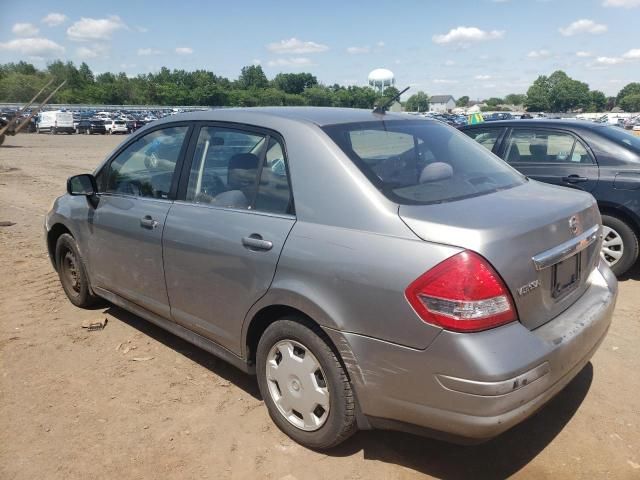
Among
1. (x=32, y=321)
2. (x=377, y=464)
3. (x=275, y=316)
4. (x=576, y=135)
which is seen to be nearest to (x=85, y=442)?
(x=275, y=316)

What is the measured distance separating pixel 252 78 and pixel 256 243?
467ft

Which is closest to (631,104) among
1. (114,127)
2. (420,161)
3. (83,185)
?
(114,127)

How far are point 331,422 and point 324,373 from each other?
0.88 ft

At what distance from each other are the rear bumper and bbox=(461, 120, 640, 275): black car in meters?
3.28

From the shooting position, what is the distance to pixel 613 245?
17.9 ft

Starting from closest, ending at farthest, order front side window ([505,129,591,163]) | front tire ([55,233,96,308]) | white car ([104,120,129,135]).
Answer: front tire ([55,233,96,308])
front side window ([505,129,591,163])
white car ([104,120,129,135])

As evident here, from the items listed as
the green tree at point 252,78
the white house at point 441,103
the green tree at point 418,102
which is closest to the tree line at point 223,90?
the green tree at point 252,78

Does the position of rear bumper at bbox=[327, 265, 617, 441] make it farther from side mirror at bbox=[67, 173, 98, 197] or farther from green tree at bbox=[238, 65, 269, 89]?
green tree at bbox=[238, 65, 269, 89]

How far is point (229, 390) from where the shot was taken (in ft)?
11.3

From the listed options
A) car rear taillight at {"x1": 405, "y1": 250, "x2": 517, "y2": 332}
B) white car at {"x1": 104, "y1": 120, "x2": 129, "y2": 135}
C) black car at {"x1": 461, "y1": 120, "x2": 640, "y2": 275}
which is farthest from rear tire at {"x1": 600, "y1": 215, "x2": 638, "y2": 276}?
white car at {"x1": 104, "y1": 120, "x2": 129, "y2": 135}

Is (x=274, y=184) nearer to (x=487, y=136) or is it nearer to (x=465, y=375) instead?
(x=465, y=375)

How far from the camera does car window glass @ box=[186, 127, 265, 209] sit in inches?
121

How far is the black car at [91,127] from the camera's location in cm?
4453

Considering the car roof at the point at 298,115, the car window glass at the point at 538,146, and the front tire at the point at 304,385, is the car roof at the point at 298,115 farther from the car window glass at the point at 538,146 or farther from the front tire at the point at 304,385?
the car window glass at the point at 538,146
